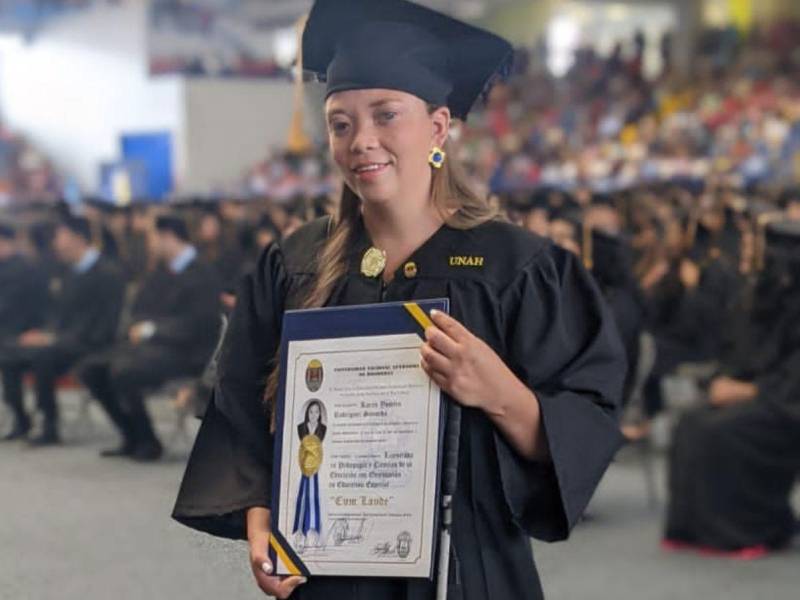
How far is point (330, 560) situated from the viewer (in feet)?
6.34

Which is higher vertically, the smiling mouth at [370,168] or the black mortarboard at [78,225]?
the smiling mouth at [370,168]

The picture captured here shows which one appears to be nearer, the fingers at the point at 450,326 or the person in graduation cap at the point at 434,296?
the fingers at the point at 450,326

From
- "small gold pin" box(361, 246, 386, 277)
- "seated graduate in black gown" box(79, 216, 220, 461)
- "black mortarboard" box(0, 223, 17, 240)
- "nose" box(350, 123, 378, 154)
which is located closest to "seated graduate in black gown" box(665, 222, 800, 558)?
"seated graduate in black gown" box(79, 216, 220, 461)

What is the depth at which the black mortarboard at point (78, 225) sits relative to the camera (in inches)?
186

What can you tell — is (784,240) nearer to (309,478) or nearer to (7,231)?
(7,231)

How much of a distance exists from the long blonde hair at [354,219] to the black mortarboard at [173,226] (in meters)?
4.57

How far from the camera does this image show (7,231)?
374 cm

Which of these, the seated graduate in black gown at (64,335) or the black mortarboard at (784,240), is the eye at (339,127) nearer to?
the seated graduate in black gown at (64,335)

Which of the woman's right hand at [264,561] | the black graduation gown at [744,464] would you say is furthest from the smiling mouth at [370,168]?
the black graduation gown at [744,464]

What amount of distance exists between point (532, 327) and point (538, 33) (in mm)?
19767

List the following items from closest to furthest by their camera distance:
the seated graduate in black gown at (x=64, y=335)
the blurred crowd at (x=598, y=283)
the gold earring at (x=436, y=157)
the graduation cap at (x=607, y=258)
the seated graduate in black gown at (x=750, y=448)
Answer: the gold earring at (x=436, y=157) → the seated graduate in black gown at (x=64, y=335) → the blurred crowd at (x=598, y=283) → the seated graduate in black gown at (x=750, y=448) → the graduation cap at (x=607, y=258)

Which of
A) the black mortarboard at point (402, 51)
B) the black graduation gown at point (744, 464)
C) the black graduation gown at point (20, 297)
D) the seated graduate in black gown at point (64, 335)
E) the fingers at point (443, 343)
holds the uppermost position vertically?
the black mortarboard at point (402, 51)

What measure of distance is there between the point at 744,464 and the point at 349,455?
4.27m

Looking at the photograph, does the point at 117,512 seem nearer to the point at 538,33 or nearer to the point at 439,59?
the point at 439,59
